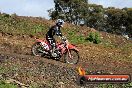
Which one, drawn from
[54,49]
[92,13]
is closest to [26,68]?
[54,49]

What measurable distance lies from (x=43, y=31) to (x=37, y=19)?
8.98 ft

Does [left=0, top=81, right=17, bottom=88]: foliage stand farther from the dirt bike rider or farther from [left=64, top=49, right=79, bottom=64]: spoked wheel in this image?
[left=64, top=49, right=79, bottom=64]: spoked wheel

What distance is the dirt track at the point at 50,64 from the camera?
18.6 m

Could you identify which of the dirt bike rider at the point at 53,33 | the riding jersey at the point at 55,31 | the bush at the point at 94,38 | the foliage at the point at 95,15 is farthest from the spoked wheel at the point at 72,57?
the foliage at the point at 95,15

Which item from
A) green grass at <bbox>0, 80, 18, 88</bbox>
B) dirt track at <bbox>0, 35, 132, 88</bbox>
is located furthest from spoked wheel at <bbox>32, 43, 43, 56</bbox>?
green grass at <bbox>0, 80, 18, 88</bbox>

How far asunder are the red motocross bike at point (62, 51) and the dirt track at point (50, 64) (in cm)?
46

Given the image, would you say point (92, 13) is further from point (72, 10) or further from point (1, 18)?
point (1, 18)

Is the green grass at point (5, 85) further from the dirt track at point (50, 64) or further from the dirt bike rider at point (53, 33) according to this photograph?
the dirt bike rider at point (53, 33)

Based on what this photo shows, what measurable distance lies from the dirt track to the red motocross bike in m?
0.46

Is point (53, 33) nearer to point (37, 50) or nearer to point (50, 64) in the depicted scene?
point (37, 50)

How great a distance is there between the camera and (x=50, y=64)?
2242 centimetres

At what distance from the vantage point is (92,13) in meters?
61.9

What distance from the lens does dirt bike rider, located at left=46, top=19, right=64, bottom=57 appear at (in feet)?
81.7

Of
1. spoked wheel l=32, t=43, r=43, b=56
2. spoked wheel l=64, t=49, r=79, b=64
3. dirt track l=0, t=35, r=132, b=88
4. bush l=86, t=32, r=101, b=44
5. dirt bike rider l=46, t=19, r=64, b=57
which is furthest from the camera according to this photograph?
bush l=86, t=32, r=101, b=44
